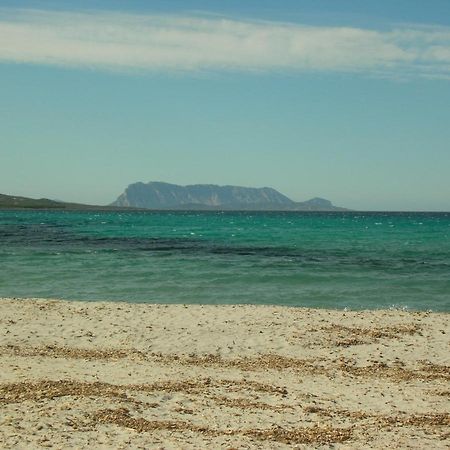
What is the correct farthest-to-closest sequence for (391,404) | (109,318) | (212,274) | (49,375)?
(212,274), (109,318), (49,375), (391,404)

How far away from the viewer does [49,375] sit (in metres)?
11.4

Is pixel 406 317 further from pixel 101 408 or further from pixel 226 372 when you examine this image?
pixel 101 408

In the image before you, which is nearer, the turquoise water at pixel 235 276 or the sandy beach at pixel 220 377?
the sandy beach at pixel 220 377

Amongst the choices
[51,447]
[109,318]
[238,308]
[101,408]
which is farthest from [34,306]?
[51,447]

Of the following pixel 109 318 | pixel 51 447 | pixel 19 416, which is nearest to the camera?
pixel 51 447

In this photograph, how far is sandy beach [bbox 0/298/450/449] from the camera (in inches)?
348

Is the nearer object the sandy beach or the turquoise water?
the sandy beach

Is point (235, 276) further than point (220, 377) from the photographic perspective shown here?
Yes

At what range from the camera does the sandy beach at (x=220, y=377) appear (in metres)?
8.84

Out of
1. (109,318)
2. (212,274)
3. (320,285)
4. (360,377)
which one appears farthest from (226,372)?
(212,274)

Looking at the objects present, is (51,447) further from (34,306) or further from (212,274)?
(212,274)

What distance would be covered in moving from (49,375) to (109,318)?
5.79m

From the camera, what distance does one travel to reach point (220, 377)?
39.1ft

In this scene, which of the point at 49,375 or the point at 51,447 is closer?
the point at 51,447
